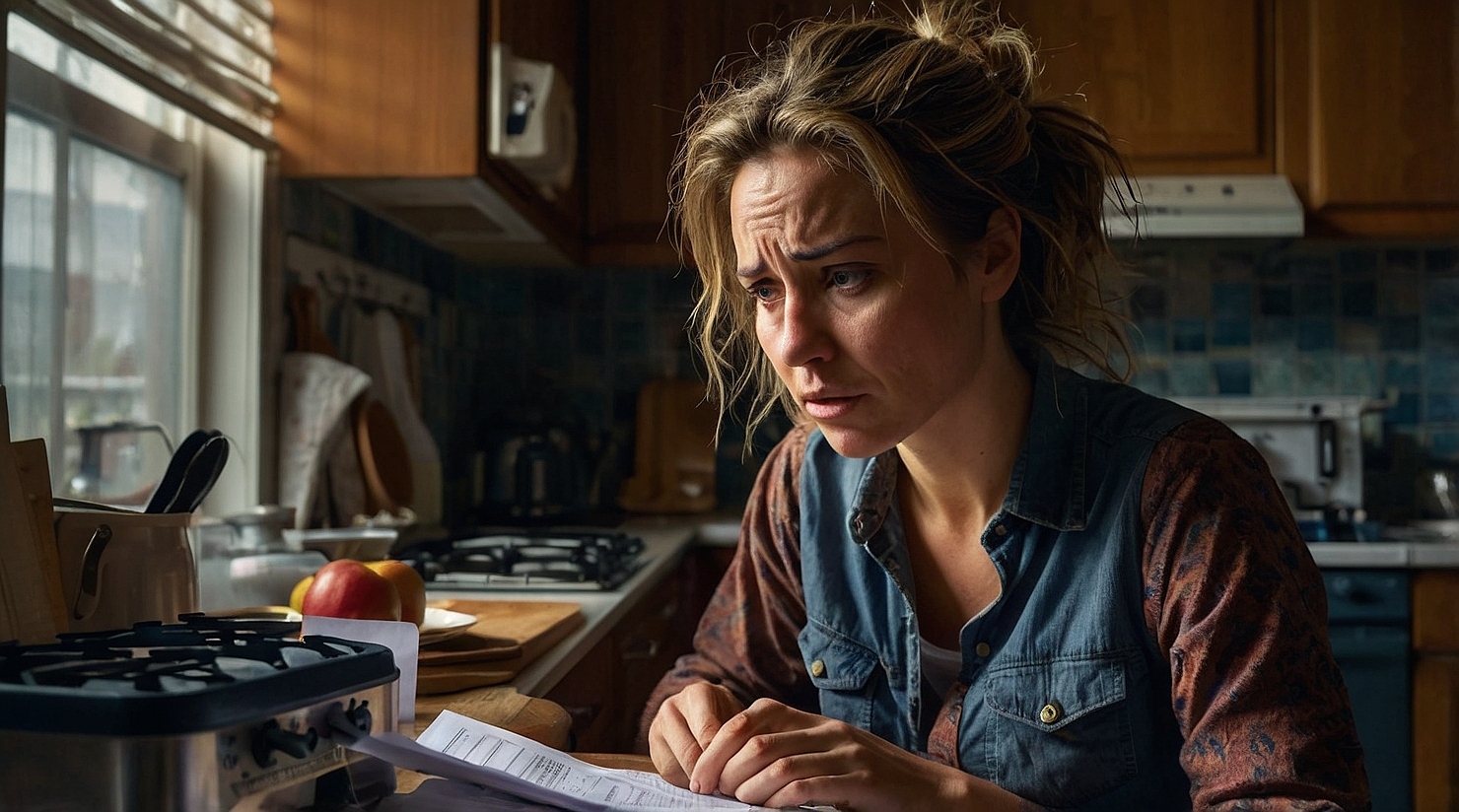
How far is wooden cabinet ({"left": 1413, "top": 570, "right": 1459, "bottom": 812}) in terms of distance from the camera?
2.30 metres

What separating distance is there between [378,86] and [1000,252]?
124 centimetres

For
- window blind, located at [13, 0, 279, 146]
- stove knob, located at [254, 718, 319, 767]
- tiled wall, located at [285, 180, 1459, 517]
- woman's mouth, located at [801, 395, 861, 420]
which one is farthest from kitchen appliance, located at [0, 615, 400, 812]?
tiled wall, located at [285, 180, 1459, 517]

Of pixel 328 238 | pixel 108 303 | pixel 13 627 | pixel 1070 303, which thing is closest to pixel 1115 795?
pixel 1070 303

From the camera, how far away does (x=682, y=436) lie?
10.0 feet

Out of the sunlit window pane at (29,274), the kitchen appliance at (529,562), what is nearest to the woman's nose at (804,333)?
the kitchen appliance at (529,562)

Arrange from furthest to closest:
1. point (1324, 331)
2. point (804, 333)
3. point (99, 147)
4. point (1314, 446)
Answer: point (1324, 331) < point (1314, 446) < point (99, 147) < point (804, 333)

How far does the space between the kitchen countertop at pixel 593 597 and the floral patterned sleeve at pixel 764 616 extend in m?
0.13

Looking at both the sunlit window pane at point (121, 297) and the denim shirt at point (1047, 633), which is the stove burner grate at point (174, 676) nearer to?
the denim shirt at point (1047, 633)

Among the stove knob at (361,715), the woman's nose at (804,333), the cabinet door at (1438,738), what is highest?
the woman's nose at (804,333)

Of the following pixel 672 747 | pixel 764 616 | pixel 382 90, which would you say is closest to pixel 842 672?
pixel 764 616

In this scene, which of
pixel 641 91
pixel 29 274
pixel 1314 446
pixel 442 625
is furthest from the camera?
pixel 641 91

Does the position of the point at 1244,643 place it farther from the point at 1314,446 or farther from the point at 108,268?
the point at 1314,446

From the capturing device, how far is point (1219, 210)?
2.60 meters

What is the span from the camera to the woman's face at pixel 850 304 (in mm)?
1030
